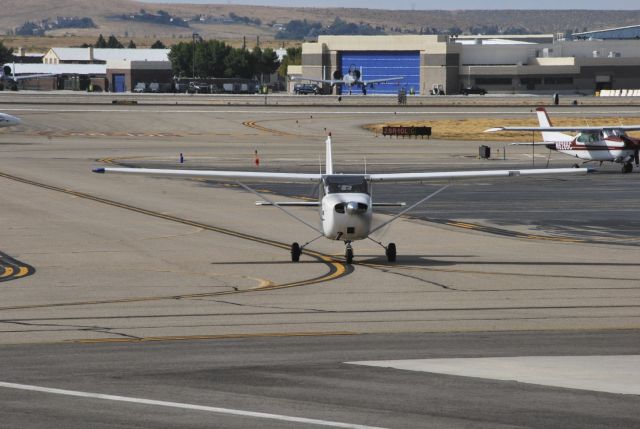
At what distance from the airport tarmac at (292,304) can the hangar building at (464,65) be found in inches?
4900

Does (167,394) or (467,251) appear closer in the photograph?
(167,394)

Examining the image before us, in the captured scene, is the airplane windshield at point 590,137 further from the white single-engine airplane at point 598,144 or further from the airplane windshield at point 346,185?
the airplane windshield at point 346,185

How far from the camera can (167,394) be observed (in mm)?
15242

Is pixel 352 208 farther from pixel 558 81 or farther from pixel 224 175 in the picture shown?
pixel 558 81

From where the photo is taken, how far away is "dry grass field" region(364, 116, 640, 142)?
297ft

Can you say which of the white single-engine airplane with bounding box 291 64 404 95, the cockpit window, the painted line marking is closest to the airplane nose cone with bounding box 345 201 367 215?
the painted line marking

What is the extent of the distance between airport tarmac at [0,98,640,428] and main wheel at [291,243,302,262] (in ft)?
1.02

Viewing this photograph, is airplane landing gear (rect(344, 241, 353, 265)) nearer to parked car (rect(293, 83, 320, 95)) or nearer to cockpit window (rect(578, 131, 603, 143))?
cockpit window (rect(578, 131, 603, 143))

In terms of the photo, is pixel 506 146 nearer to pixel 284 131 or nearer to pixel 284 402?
pixel 284 131

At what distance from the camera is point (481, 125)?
101125 millimetres

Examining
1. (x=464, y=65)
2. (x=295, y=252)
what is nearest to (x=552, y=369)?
(x=295, y=252)

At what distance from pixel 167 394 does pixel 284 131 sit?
271 feet

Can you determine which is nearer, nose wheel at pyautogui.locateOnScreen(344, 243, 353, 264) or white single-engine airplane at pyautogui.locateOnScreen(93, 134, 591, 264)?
white single-engine airplane at pyautogui.locateOnScreen(93, 134, 591, 264)

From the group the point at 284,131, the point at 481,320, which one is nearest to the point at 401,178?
the point at 481,320
